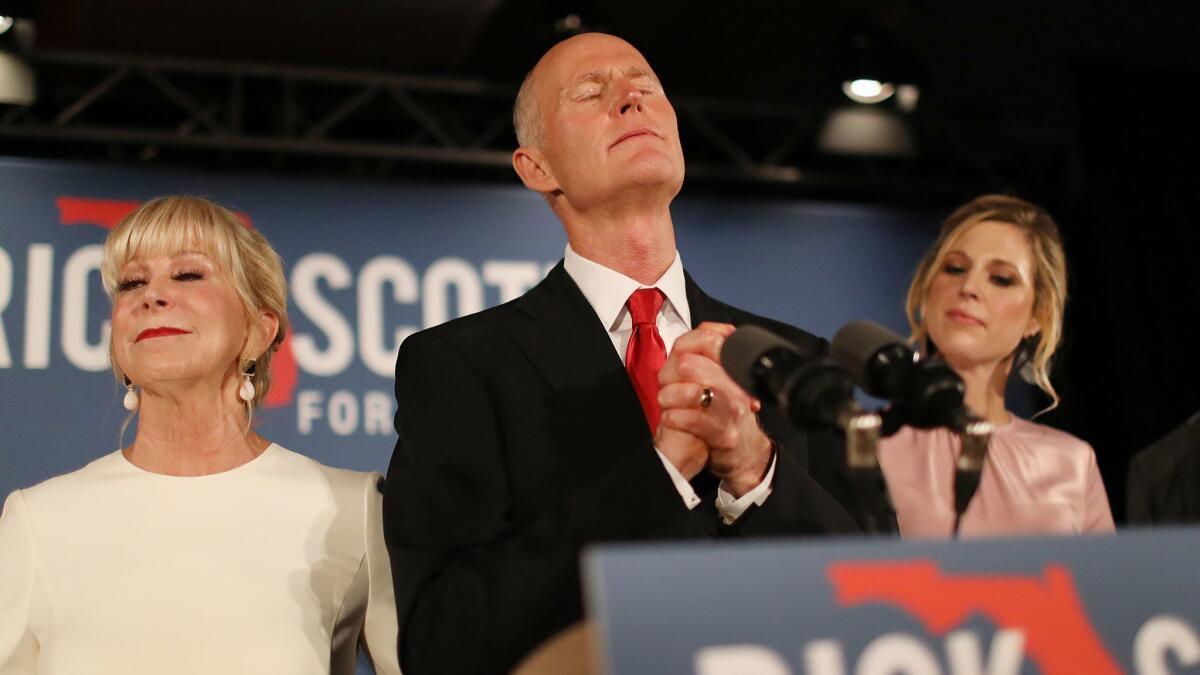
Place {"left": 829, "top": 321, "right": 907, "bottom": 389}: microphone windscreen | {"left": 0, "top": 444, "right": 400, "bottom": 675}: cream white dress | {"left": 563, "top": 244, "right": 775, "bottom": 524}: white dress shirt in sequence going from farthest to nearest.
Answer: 1. {"left": 0, "top": 444, "right": 400, "bottom": 675}: cream white dress
2. {"left": 563, "top": 244, "right": 775, "bottom": 524}: white dress shirt
3. {"left": 829, "top": 321, "right": 907, "bottom": 389}: microphone windscreen

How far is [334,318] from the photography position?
439cm

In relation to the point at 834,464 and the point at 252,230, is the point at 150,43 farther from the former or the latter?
Answer: the point at 834,464

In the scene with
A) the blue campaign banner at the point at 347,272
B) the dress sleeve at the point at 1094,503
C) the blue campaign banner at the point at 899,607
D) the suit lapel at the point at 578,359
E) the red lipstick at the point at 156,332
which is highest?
the blue campaign banner at the point at 347,272

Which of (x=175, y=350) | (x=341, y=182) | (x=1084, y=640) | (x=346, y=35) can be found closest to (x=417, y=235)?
(x=341, y=182)

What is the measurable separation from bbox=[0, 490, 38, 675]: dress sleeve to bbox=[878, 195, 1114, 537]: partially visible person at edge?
1606 millimetres

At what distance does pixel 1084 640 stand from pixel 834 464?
951 millimetres

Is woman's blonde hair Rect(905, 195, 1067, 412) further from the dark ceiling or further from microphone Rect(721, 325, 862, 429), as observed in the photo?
the dark ceiling

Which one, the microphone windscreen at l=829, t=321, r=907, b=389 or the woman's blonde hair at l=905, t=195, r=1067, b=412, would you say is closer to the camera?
the microphone windscreen at l=829, t=321, r=907, b=389

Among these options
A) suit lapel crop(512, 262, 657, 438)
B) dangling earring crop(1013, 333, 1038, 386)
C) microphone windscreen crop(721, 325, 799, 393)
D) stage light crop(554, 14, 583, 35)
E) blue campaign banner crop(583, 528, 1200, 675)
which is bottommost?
blue campaign banner crop(583, 528, 1200, 675)

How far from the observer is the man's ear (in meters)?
2.22

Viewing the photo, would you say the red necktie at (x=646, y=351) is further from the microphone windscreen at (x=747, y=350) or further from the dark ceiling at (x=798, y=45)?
the dark ceiling at (x=798, y=45)

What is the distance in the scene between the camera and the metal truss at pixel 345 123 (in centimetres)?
472

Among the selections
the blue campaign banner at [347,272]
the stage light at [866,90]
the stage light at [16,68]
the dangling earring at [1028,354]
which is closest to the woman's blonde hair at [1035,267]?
the dangling earring at [1028,354]

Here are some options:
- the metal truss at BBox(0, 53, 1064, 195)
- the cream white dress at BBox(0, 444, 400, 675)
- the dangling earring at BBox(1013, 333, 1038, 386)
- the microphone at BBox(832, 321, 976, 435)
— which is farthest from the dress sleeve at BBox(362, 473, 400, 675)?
the metal truss at BBox(0, 53, 1064, 195)
